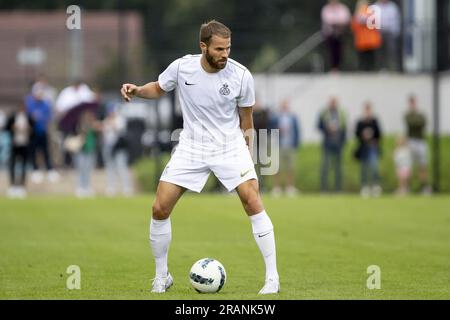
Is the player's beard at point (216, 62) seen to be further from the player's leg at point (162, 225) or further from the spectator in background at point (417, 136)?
the spectator in background at point (417, 136)

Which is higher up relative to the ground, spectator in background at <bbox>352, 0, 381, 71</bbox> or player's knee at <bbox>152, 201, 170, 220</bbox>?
spectator in background at <bbox>352, 0, 381, 71</bbox>

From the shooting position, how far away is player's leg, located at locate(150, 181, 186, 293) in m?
10.6

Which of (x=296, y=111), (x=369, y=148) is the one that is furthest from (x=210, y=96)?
(x=296, y=111)

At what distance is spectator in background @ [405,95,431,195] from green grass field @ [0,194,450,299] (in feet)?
10.6

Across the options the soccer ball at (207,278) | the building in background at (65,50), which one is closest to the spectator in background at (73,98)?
the building in background at (65,50)

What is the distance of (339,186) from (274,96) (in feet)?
20.3

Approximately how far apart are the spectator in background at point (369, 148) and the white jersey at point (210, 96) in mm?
17397

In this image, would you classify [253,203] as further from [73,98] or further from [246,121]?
[73,98]

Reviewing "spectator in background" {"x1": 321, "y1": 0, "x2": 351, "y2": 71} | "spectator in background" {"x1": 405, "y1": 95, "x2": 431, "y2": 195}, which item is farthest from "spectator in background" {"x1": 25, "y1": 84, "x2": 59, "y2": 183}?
"spectator in background" {"x1": 405, "y1": 95, "x2": 431, "y2": 195}

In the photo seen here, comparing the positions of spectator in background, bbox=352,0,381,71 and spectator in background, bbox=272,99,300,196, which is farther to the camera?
spectator in background, bbox=352,0,381,71

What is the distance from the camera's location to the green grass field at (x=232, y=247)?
10.9m

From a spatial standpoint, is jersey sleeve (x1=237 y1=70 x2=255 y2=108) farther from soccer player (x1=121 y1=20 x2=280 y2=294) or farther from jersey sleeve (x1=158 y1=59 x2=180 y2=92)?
jersey sleeve (x1=158 y1=59 x2=180 y2=92)

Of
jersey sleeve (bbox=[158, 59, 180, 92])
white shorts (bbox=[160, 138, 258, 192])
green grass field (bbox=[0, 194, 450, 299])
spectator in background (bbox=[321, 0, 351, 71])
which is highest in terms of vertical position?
spectator in background (bbox=[321, 0, 351, 71])
